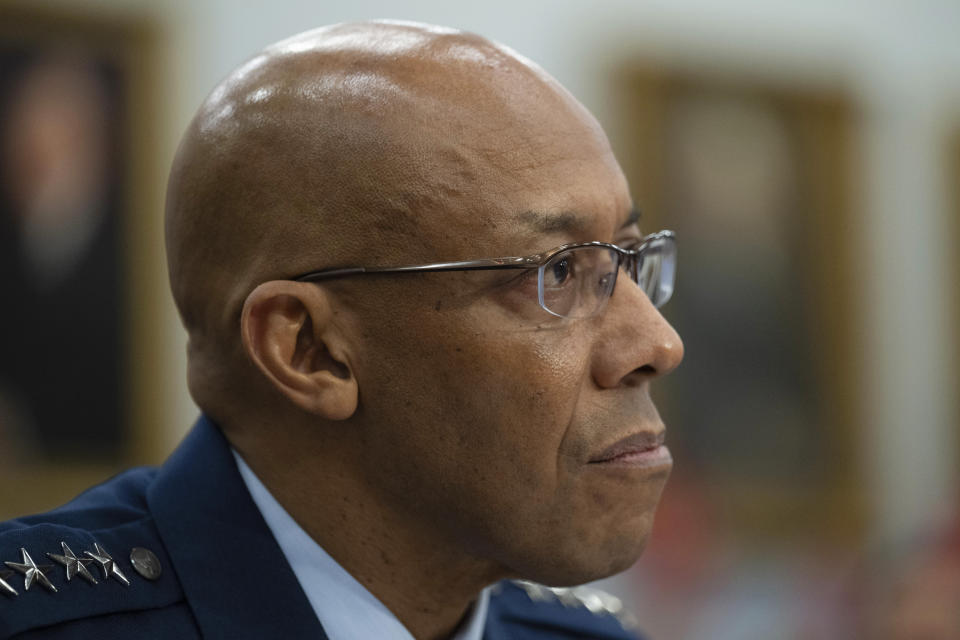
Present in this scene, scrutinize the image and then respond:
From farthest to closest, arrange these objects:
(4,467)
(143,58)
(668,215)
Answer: (668,215) < (143,58) < (4,467)

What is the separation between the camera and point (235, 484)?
2287mm

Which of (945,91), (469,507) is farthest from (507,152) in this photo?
(945,91)

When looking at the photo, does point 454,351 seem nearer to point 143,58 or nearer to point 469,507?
point 469,507

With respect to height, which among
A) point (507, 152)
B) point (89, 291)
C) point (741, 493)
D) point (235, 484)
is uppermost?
point (507, 152)

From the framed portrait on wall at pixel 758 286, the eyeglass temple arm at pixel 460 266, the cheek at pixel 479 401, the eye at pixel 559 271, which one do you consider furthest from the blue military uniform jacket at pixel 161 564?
the framed portrait on wall at pixel 758 286

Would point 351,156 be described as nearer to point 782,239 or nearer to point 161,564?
point 161,564

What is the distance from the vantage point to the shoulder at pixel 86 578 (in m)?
1.97

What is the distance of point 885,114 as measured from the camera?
7945 millimetres

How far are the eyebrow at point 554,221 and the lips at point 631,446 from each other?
413mm

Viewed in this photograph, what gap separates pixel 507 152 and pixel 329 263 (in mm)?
395

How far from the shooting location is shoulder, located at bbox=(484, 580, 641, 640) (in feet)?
9.19

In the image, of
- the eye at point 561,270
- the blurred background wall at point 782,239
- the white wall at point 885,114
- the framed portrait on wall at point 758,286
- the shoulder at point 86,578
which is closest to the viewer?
the shoulder at point 86,578

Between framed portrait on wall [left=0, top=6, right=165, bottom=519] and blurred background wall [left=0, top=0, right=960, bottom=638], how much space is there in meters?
0.19

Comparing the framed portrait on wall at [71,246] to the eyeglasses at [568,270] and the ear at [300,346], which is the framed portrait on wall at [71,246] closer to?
the ear at [300,346]
